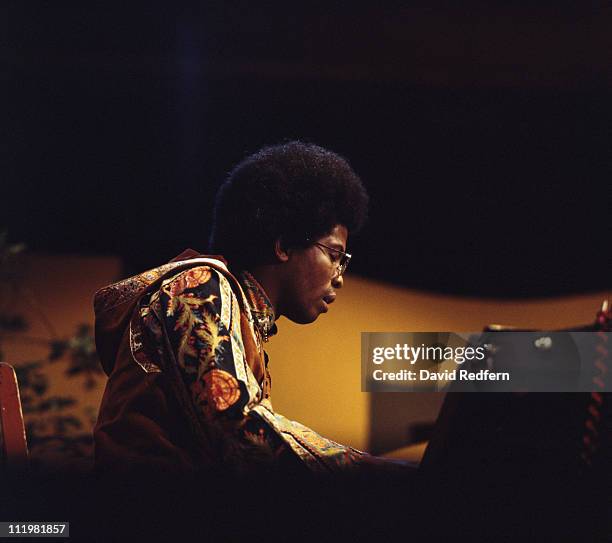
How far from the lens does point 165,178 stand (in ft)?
11.3

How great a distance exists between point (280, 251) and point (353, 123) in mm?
2188

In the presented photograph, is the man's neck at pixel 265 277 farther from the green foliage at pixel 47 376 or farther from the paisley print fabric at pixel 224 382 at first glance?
Result: the green foliage at pixel 47 376

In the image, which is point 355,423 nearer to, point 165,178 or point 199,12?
point 165,178

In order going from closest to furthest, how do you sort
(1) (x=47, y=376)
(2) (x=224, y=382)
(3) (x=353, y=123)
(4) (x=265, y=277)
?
(2) (x=224, y=382) < (4) (x=265, y=277) < (1) (x=47, y=376) < (3) (x=353, y=123)

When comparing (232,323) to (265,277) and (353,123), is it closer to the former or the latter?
(265,277)

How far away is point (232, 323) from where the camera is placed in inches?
47.3

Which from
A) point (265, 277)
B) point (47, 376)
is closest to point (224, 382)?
point (265, 277)

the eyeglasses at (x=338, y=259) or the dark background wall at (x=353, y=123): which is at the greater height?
the dark background wall at (x=353, y=123)

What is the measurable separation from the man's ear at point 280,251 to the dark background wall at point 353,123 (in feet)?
5.96

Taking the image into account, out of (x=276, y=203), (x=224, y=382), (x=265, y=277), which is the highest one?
(x=276, y=203)

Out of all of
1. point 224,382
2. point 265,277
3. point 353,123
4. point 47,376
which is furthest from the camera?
point 353,123

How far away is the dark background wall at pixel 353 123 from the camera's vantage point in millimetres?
3174

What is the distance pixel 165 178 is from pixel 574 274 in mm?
1927

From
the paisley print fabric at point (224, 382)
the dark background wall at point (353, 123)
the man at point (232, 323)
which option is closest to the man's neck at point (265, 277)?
the man at point (232, 323)
